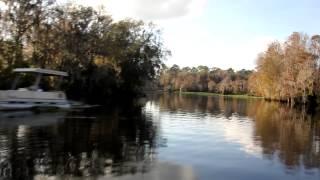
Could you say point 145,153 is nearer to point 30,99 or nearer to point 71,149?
point 71,149

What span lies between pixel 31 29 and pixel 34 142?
34265 mm

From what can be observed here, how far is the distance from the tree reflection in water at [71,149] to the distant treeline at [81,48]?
22393mm

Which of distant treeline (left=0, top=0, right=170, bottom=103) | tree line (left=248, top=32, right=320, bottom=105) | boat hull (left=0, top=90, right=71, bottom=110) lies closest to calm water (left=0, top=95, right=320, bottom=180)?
boat hull (left=0, top=90, right=71, bottom=110)

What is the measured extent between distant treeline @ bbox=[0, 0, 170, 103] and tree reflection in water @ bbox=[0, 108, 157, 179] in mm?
22393

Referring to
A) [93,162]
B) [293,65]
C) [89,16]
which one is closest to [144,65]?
[89,16]

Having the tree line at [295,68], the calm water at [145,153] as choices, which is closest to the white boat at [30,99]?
the calm water at [145,153]

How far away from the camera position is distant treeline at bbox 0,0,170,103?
50.2 metres

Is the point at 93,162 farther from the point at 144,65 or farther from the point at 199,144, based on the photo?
the point at 144,65

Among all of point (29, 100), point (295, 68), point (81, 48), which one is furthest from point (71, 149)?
point (295, 68)

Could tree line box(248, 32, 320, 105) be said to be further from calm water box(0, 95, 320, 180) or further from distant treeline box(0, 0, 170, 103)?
calm water box(0, 95, 320, 180)

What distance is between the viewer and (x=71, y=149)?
19.2 m

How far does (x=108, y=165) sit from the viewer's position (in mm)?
16266

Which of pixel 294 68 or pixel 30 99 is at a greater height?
pixel 294 68

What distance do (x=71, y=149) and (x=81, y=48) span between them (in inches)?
1809
